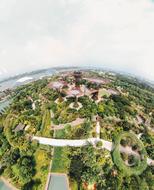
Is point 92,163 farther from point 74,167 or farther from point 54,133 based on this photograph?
point 54,133

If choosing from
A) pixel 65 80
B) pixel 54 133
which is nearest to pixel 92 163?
pixel 54 133

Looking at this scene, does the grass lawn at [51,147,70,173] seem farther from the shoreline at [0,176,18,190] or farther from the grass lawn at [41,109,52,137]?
the shoreline at [0,176,18,190]

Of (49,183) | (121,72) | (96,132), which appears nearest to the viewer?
(49,183)

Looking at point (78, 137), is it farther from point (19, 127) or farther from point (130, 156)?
point (19, 127)

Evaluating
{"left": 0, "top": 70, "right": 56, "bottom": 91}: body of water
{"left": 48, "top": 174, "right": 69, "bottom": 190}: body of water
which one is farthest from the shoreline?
{"left": 0, "top": 70, "right": 56, "bottom": 91}: body of water

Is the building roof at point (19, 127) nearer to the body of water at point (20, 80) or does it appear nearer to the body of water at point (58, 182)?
the body of water at point (58, 182)

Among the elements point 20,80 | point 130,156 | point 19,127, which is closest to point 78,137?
point 130,156
